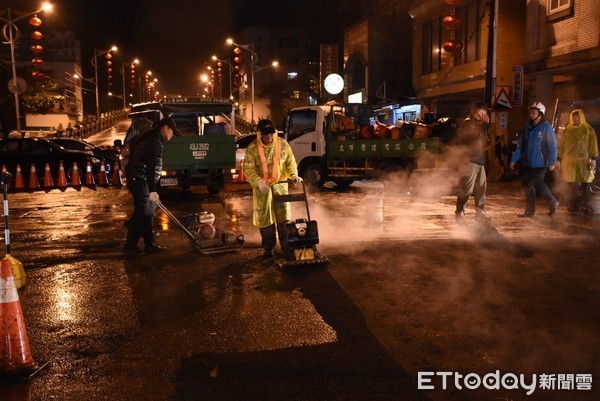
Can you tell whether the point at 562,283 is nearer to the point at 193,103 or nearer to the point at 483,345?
the point at 483,345

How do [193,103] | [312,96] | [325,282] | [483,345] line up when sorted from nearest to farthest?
[483,345], [325,282], [193,103], [312,96]

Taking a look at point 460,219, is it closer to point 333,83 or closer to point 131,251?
point 131,251

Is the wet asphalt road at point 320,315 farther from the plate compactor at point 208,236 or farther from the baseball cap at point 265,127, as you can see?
the baseball cap at point 265,127

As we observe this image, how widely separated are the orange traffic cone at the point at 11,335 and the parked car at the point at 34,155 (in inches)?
635

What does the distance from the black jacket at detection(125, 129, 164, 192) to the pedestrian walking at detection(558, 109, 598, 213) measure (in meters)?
7.62

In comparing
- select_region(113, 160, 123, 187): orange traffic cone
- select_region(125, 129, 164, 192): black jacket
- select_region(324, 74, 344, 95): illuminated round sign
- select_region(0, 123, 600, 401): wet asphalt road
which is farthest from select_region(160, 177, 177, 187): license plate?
select_region(324, 74, 344, 95): illuminated round sign

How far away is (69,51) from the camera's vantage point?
238 feet

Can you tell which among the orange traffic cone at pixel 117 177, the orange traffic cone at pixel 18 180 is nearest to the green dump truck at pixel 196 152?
the orange traffic cone at pixel 117 177

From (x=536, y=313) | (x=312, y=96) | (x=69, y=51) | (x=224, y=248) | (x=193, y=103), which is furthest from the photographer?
(x=69, y=51)

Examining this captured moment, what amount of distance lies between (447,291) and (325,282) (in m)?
1.28

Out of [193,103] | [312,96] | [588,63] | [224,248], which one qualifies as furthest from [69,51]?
[224,248]

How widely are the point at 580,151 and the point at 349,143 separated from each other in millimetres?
5992

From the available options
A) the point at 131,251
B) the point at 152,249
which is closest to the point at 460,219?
the point at 152,249

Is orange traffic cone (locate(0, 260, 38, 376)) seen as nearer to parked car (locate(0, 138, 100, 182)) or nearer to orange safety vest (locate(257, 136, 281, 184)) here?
orange safety vest (locate(257, 136, 281, 184))
